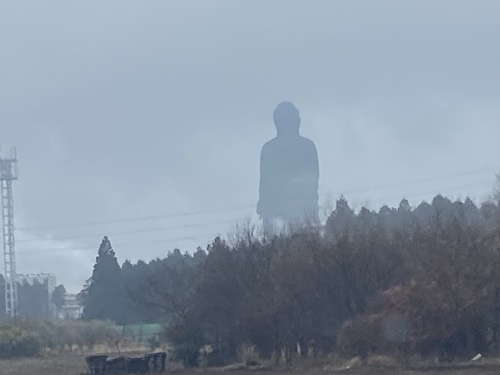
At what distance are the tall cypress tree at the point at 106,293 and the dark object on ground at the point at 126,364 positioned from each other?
49466mm

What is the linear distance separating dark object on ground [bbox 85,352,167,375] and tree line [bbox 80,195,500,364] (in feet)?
11.5

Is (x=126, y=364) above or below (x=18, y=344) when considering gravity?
below

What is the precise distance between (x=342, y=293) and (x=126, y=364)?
950 cm

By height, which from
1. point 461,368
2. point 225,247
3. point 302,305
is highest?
point 225,247

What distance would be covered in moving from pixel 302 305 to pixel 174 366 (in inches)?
240

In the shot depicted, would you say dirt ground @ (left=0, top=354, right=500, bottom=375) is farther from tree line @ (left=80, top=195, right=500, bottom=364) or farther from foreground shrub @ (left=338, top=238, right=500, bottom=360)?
tree line @ (left=80, top=195, right=500, bottom=364)

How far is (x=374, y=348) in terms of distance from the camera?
45.2 m

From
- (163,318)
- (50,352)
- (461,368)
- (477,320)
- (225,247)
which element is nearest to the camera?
(461,368)

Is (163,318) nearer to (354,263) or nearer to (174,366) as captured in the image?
(174,366)

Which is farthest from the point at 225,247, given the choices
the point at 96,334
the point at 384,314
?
the point at 96,334

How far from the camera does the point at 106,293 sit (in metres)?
101

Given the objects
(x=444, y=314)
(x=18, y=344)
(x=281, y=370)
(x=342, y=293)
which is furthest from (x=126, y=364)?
(x=18, y=344)

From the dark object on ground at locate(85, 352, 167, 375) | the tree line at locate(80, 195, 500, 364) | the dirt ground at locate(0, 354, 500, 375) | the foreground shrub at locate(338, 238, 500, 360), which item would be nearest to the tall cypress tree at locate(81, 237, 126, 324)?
the dirt ground at locate(0, 354, 500, 375)

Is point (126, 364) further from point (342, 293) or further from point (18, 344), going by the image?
point (18, 344)
